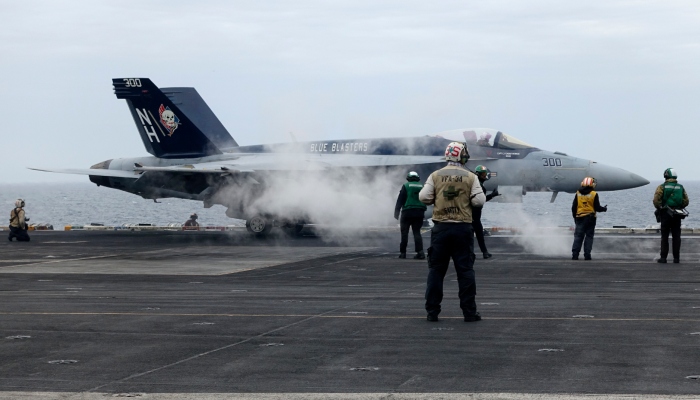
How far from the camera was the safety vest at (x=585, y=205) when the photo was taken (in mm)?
20844

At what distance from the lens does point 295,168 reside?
3009 centimetres

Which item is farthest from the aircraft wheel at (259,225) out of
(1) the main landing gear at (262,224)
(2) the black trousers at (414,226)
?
(2) the black trousers at (414,226)

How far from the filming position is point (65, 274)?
687 inches

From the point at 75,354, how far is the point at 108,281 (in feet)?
25.3

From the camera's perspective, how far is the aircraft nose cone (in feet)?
94.4

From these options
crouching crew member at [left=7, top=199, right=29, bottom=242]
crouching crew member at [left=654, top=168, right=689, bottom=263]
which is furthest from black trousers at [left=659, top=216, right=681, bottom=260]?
crouching crew member at [left=7, top=199, right=29, bottom=242]

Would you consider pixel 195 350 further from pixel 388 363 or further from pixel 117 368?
pixel 388 363

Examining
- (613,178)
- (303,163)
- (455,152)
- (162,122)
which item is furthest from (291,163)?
(455,152)

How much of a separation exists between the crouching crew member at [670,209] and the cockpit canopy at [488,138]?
32.0ft

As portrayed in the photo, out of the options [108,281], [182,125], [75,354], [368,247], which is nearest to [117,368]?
[75,354]

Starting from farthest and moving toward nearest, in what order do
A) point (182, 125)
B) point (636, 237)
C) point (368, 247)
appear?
point (182, 125) < point (636, 237) < point (368, 247)

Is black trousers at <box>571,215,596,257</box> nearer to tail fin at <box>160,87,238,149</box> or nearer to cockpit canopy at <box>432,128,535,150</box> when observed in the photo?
cockpit canopy at <box>432,128,535,150</box>

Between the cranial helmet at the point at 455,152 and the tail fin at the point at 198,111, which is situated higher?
the tail fin at the point at 198,111

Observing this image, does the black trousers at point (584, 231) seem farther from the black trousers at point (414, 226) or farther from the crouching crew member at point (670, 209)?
the black trousers at point (414, 226)
